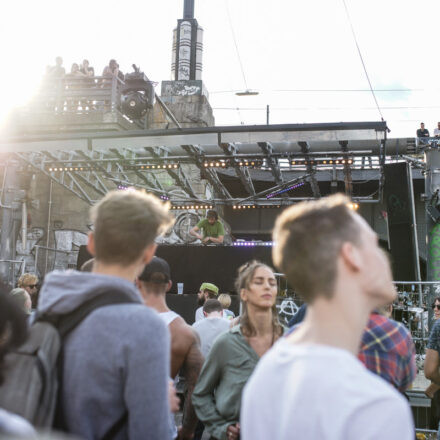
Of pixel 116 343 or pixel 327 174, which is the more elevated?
pixel 327 174

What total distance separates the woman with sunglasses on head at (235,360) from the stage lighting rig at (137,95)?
9152 mm

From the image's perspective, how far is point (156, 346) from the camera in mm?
1609

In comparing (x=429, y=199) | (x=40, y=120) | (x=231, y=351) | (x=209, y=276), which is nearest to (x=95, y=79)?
(x=40, y=120)

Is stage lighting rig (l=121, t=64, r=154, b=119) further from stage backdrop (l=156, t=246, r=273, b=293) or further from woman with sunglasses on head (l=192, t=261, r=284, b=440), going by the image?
woman with sunglasses on head (l=192, t=261, r=284, b=440)

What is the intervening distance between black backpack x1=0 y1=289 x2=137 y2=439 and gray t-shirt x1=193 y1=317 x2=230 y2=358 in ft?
10.4

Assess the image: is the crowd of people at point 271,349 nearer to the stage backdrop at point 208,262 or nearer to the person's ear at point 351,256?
the person's ear at point 351,256

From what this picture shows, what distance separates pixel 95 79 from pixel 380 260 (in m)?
17.1

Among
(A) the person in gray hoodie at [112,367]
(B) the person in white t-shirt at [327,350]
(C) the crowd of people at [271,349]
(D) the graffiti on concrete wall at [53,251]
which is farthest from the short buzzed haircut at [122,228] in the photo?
(D) the graffiti on concrete wall at [53,251]

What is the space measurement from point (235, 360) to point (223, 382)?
0.54 ft

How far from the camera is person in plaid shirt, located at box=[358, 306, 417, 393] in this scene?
202cm

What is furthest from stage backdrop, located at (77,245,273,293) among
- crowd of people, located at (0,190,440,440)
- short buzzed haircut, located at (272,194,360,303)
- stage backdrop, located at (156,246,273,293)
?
short buzzed haircut, located at (272,194,360,303)

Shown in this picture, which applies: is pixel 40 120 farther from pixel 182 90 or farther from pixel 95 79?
pixel 182 90

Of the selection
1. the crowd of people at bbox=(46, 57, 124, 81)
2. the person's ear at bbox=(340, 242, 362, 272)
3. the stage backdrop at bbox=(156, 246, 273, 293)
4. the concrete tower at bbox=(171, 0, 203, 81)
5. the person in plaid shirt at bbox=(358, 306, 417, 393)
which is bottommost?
the person in plaid shirt at bbox=(358, 306, 417, 393)

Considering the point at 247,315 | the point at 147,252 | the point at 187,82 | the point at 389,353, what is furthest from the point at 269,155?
the point at 147,252
